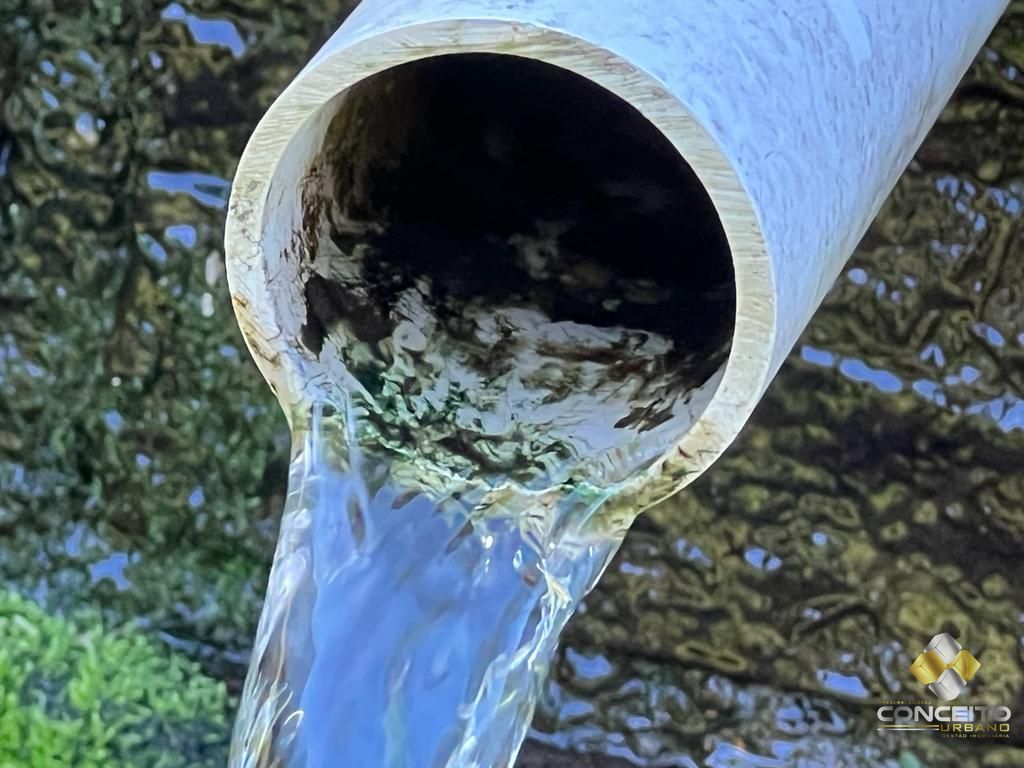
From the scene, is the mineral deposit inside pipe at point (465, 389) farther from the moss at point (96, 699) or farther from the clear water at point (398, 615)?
the moss at point (96, 699)

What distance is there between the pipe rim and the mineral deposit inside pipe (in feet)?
0.12

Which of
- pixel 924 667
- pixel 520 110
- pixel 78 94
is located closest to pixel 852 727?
pixel 924 667

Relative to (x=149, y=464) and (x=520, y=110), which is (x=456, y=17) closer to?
(x=520, y=110)

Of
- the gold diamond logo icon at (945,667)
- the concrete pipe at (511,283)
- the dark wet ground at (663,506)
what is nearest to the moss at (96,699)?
the dark wet ground at (663,506)

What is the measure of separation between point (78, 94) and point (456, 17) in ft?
4.07

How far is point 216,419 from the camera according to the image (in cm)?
190

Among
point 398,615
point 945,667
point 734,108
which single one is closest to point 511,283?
point 398,615

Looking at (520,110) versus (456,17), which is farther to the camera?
(520,110)

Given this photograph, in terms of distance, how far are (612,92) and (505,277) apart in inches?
18.4

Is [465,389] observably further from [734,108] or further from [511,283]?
[734,108]

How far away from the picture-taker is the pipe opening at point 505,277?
1.11 meters

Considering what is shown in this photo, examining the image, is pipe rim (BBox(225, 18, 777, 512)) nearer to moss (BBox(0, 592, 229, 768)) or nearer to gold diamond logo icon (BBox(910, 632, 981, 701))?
gold diamond logo icon (BBox(910, 632, 981, 701))

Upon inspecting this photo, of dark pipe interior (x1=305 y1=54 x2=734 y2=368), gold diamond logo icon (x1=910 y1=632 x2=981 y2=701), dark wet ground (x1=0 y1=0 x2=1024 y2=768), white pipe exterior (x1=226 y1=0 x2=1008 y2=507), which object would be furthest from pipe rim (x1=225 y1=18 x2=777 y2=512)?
gold diamond logo icon (x1=910 y1=632 x2=981 y2=701)

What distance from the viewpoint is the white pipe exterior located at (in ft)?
2.48
